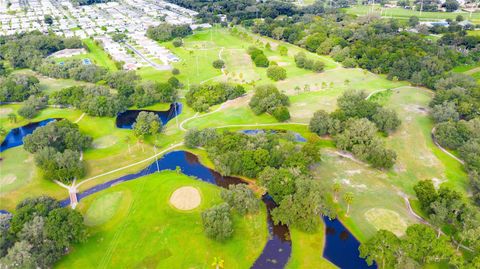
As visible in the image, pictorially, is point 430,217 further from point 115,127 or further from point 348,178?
point 115,127

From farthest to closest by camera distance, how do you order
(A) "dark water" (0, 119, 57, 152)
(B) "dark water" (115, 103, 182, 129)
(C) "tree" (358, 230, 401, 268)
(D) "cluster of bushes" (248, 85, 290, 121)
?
(B) "dark water" (115, 103, 182, 129) < (D) "cluster of bushes" (248, 85, 290, 121) < (A) "dark water" (0, 119, 57, 152) < (C) "tree" (358, 230, 401, 268)

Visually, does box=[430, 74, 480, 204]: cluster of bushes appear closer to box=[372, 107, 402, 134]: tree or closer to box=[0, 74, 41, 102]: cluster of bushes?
box=[372, 107, 402, 134]: tree

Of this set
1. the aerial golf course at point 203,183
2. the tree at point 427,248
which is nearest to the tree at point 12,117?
the aerial golf course at point 203,183

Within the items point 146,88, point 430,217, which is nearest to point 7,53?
point 146,88

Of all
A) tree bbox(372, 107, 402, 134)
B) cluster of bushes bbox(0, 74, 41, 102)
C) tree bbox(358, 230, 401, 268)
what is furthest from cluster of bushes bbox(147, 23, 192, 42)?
tree bbox(358, 230, 401, 268)

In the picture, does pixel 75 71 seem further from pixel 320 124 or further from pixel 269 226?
pixel 269 226

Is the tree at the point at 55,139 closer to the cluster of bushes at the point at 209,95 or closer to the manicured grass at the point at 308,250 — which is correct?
the cluster of bushes at the point at 209,95
